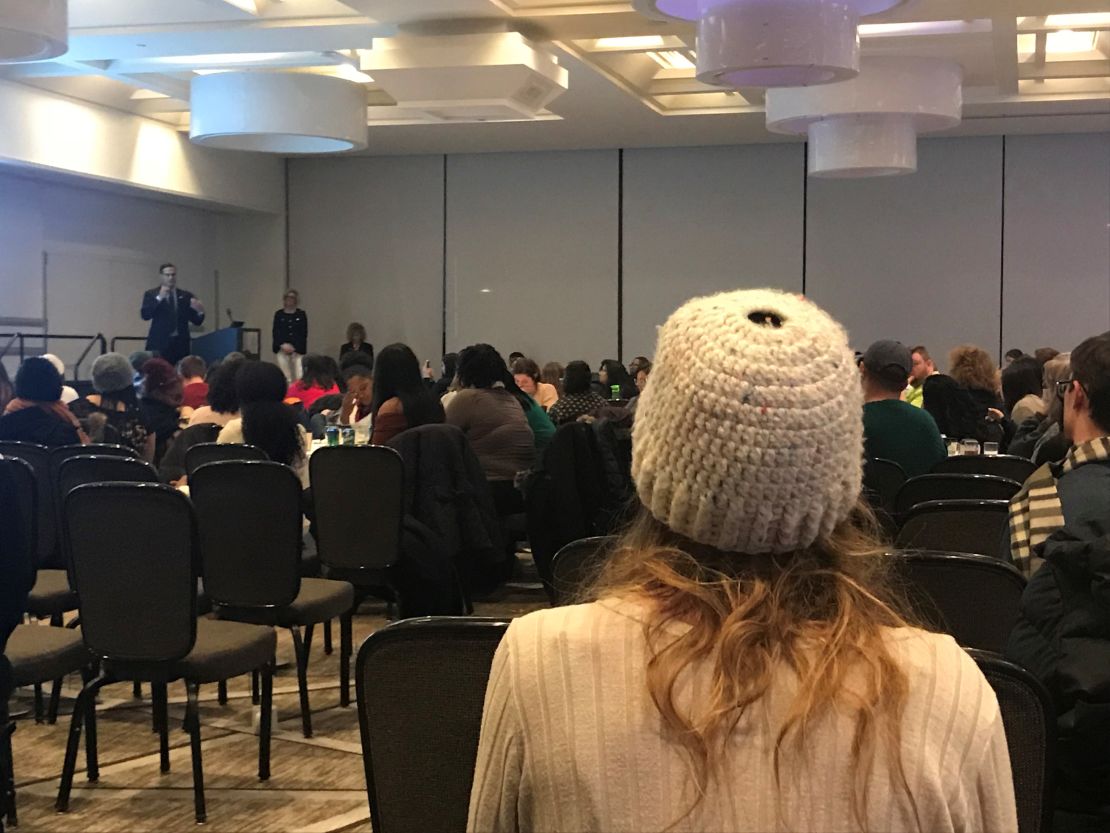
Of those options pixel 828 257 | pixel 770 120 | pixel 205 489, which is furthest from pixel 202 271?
pixel 205 489

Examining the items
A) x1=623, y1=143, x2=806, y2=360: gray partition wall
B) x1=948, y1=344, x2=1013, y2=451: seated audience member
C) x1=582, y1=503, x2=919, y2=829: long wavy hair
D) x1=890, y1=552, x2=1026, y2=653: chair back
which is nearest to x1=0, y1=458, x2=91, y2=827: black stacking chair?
x1=890, y1=552, x2=1026, y2=653: chair back

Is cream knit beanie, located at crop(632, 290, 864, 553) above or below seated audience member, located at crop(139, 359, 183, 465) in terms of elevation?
above

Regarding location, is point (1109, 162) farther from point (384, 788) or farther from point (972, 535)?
point (384, 788)

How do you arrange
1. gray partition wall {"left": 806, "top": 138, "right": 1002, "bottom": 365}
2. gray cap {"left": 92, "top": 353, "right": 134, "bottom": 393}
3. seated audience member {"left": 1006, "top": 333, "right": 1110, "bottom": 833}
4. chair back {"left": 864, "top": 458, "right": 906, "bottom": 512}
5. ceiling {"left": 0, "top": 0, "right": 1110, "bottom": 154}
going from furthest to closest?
gray partition wall {"left": 806, "top": 138, "right": 1002, "bottom": 365}, ceiling {"left": 0, "top": 0, "right": 1110, "bottom": 154}, gray cap {"left": 92, "top": 353, "right": 134, "bottom": 393}, chair back {"left": 864, "top": 458, "right": 906, "bottom": 512}, seated audience member {"left": 1006, "top": 333, "right": 1110, "bottom": 833}

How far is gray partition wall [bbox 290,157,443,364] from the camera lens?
16375mm

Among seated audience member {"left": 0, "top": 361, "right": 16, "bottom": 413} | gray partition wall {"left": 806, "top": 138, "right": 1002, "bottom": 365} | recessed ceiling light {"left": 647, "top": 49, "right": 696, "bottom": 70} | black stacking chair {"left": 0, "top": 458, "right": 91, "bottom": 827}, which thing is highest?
recessed ceiling light {"left": 647, "top": 49, "right": 696, "bottom": 70}

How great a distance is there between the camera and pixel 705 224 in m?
15.5

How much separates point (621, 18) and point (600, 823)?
26.5ft

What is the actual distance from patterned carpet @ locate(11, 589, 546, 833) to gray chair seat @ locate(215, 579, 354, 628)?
46 cm

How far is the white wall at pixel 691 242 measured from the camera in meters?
14.4

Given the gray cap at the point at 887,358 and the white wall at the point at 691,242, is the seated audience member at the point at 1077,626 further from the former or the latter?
the white wall at the point at 691,242

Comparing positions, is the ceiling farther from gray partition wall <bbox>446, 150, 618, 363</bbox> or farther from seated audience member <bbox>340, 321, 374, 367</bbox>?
seated audience member <bbox>340, 321, 374, 367</bbox>

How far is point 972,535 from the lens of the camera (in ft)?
11.4

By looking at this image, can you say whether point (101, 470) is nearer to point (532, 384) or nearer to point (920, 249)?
point (532, 384)
